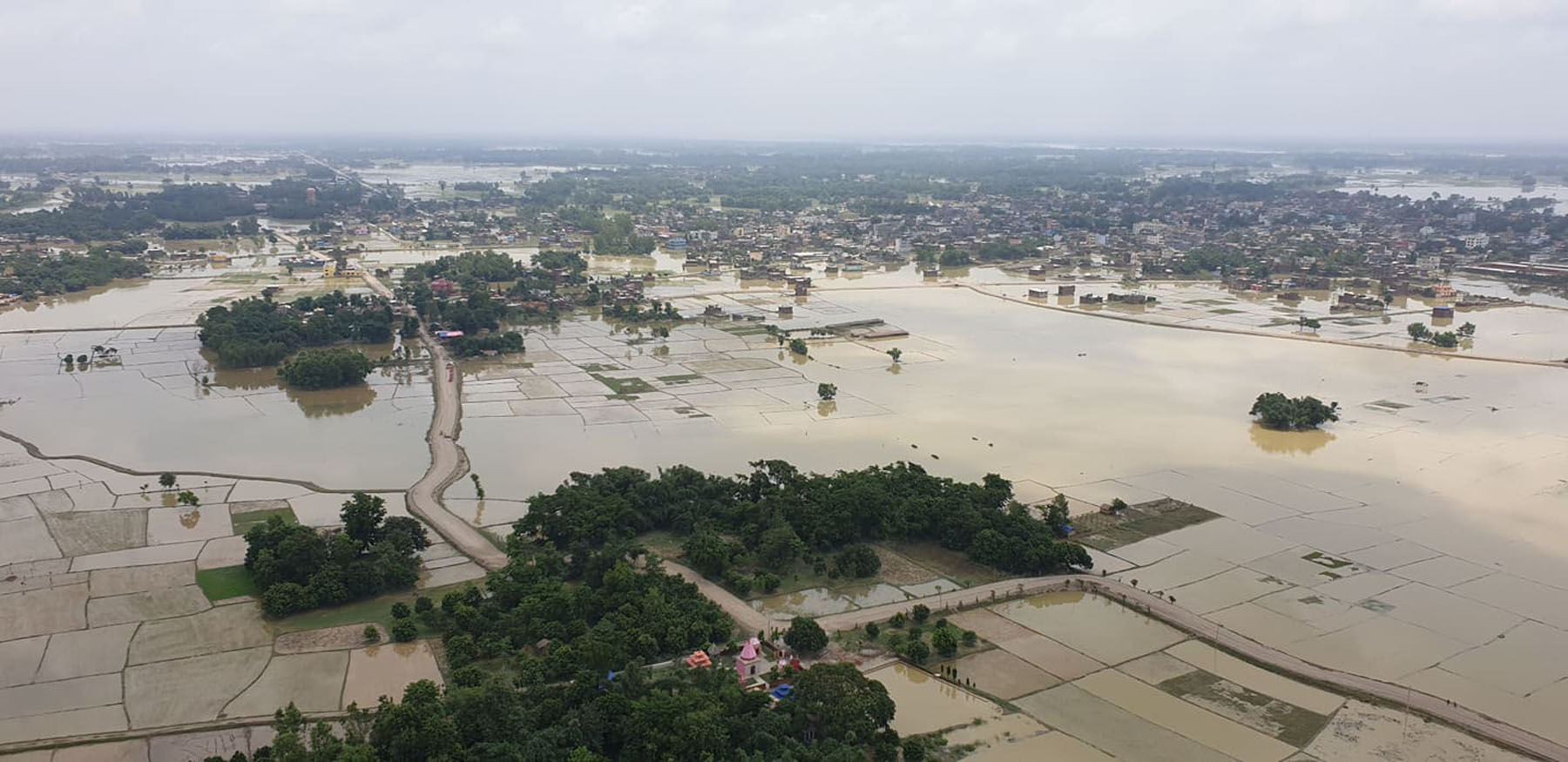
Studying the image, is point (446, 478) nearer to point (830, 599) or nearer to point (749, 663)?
point (830, 599)

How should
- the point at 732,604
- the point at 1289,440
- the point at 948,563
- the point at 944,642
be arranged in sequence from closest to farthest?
1. the point at 944,642
2. the point at 732,604
3. the point at 948,563
4. the point at 1289,440

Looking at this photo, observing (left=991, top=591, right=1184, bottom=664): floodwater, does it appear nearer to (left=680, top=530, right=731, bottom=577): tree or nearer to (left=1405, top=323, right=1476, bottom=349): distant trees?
(left=680, top=530, right=731, bottom=577): tree

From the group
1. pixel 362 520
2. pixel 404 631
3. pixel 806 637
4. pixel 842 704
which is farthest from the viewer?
pixel 362 520

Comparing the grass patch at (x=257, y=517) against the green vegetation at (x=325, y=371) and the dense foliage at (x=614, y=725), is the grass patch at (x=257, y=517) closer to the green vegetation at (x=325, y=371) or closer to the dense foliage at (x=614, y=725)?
the dense foliage at (x=614, y=725)

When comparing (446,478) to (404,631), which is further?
(446,478)

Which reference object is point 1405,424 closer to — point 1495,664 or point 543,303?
point 1495,664

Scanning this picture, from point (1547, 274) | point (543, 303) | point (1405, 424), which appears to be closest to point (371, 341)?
point (543, 303)

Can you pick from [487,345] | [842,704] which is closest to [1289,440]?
[842,704]
